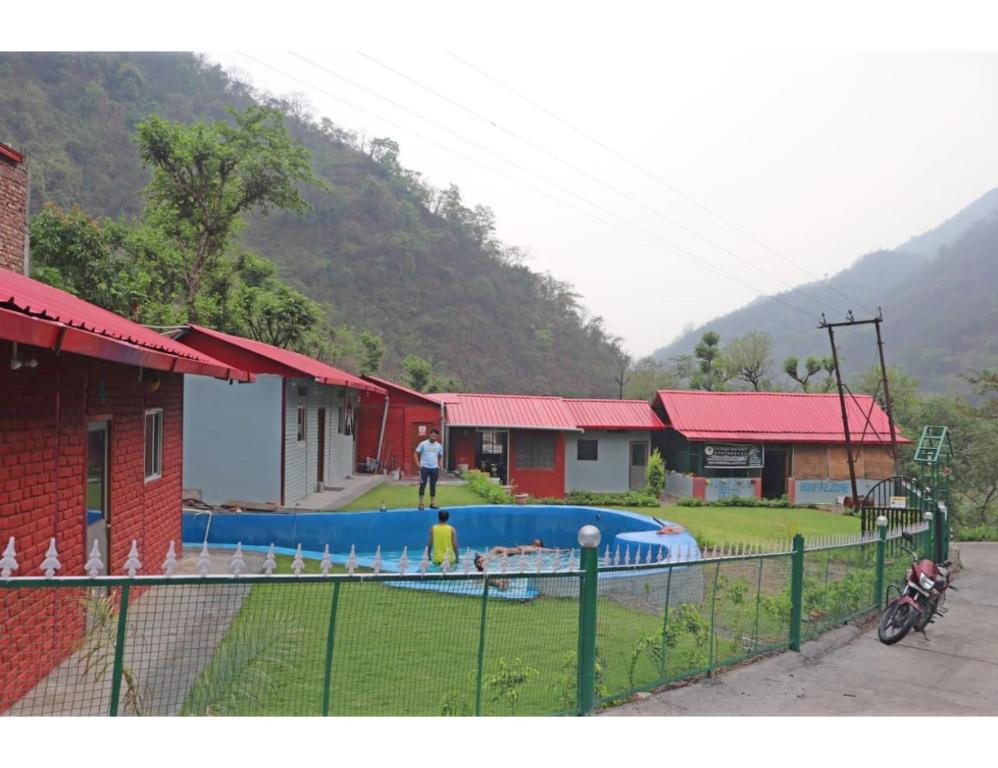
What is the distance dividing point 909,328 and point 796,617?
101m

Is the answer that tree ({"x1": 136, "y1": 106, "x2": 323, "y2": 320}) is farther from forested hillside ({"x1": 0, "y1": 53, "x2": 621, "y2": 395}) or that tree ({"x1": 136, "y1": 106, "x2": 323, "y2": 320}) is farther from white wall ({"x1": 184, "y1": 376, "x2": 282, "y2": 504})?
forested hillside ({"x1": 0, "y1": 53, "x2": 621, "y2": 395})

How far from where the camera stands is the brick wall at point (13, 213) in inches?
480

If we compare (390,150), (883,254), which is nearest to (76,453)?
(390,150)

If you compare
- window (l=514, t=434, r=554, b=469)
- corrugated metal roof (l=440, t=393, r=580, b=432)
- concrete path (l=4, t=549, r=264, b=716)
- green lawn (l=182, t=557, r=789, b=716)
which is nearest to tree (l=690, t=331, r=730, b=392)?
corrugated metal roof (l=440, t=393, r=580, b=432)

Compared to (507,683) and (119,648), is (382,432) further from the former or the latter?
(119,648)

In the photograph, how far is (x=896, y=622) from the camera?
8.72m

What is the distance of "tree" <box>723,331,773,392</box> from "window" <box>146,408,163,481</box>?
37897mm

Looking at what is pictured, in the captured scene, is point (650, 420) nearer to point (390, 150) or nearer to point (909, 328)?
point (390, 150)

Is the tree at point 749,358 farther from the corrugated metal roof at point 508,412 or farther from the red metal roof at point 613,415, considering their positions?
the corrugated metal roof at point 508,412

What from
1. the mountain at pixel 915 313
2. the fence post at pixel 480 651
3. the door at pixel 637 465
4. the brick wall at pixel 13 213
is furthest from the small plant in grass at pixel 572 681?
the mountain at pixel 915 313

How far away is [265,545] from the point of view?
13.8 meters

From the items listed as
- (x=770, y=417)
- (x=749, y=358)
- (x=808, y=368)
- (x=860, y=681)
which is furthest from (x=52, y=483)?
(x=749, y=358)

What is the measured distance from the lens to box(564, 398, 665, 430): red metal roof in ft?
90.3

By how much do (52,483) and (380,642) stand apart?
9.26 feet
